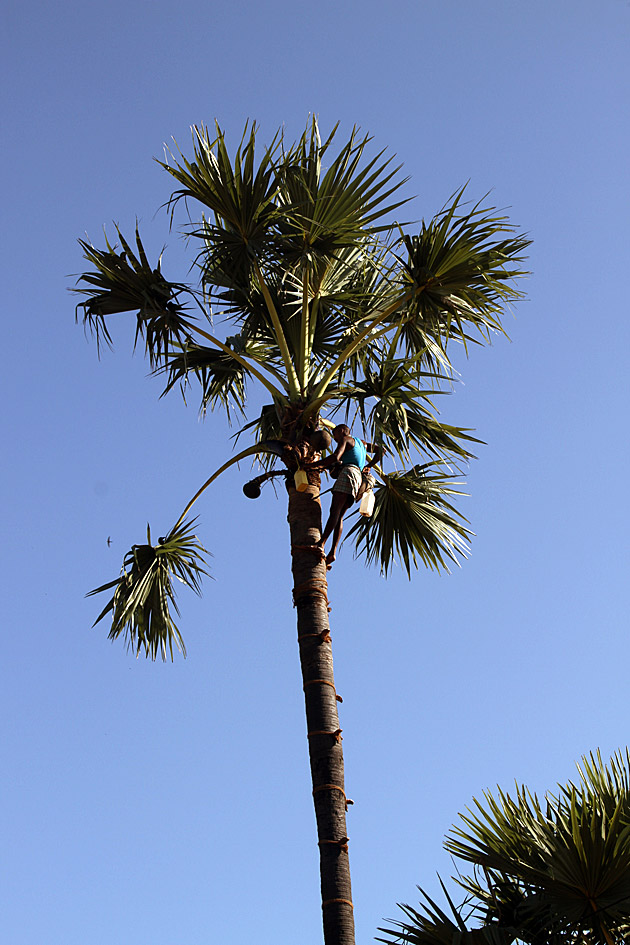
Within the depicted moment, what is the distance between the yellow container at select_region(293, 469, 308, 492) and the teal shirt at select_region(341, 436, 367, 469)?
474mm

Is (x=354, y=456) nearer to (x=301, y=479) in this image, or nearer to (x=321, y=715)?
(x=301, y=479)

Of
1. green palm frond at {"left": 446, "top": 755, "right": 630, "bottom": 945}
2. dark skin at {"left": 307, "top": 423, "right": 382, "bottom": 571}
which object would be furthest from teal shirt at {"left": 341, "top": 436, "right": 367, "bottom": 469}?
green palm frond at {"left": 446, "top": 755, "right": 630, "bottom": 945}

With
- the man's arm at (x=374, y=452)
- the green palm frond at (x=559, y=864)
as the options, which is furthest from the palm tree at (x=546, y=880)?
the man's arm at (x=374, y=452)

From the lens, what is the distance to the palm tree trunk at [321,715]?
22.4 ft

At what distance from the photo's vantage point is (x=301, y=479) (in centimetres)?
824

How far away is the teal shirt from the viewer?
28.3 ft

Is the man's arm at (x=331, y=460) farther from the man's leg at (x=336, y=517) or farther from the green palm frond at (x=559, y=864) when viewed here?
the green palm frond at (x=559, y=864)

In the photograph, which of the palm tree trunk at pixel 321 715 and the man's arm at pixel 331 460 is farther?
the man's arm at pixel 331 460

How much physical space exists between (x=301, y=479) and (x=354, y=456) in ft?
2.10

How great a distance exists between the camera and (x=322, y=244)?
8828mm

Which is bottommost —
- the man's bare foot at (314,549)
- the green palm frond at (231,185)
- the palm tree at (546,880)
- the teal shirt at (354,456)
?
the palm tree at (546,880)

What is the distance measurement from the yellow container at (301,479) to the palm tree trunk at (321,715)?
0.25 ft

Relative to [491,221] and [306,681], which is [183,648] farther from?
[491,221]

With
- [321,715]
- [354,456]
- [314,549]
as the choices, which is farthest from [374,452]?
[321,715]
